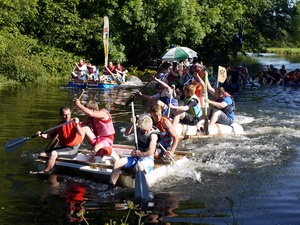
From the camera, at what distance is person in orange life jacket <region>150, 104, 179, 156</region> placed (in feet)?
29.8

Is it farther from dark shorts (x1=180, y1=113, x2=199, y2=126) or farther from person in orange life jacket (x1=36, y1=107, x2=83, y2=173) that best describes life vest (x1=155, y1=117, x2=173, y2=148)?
dark shorts (x1=180, y1=113, x2=199, y2=126)

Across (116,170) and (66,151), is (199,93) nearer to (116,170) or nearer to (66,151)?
(66,151)

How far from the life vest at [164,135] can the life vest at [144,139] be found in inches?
15.5

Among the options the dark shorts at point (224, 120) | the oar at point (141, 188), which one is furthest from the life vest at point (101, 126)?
the dark shorts at point (224, 120)

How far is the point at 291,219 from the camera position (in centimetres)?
698

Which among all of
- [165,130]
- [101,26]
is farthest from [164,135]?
[101,26]

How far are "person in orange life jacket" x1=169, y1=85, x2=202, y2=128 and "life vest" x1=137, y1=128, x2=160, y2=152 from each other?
10.2 ft

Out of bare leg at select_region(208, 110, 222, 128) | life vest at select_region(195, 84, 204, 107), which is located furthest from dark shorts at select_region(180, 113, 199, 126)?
life vest at select_region(195, 84, 204, 107)

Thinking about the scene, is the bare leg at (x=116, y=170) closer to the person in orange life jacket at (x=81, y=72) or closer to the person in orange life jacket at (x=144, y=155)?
the person in orange life jacket at (x=144, y=155)

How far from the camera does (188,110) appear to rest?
13227 millimetres

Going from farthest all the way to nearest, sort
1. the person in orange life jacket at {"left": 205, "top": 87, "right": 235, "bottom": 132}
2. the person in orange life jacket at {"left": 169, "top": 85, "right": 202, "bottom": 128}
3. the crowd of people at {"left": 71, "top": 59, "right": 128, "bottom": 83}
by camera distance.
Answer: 1. the crowd of people at {"left": 71, "top": 59, "right": 128, "bottom": 83}
2. the person in orange life jacket at {"left": 205, "top": 87, "right": 235, "bottom": 132}
3. the person in orange life jacket at {"left": 169, "top": 85, "right": 202, "bottom": 128}

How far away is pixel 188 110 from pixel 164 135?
3.95 meters

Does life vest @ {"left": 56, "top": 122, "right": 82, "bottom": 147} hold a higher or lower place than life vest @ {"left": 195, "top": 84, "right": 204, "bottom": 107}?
lower

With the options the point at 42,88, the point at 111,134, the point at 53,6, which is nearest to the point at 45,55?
the point at 53,6
